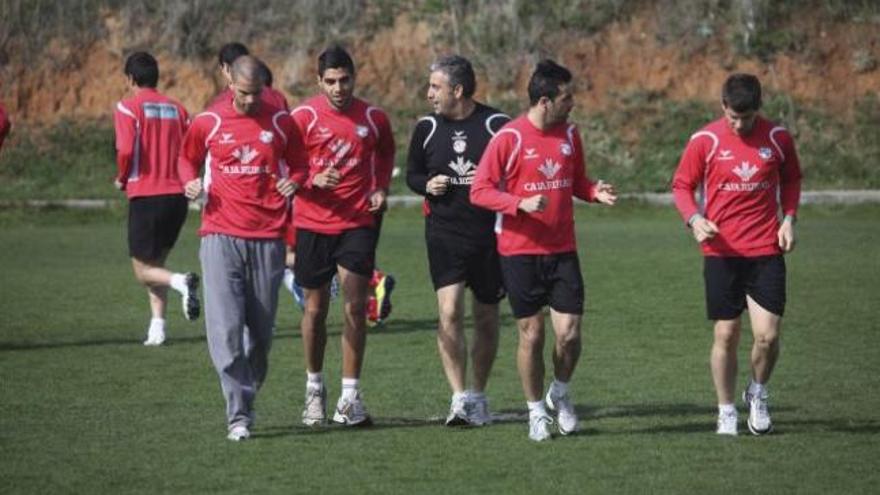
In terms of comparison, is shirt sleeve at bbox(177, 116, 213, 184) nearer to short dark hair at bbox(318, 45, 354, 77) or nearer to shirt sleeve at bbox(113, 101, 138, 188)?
short dark hair at bbox(318, 45, 354, 77)

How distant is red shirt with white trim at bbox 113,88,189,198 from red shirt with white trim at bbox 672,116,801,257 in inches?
231

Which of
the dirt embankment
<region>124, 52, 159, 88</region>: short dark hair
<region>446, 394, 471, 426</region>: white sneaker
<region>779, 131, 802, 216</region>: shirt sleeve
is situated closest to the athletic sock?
<region>124, 52, 159, 88</region>: short dark hair

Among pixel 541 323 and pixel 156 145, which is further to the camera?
pixel 156 145

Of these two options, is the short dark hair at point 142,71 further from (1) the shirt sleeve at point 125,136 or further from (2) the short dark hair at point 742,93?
(2) the short dark hair at point 742,93

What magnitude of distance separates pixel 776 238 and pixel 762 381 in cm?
79

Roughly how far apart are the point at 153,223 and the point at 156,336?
3.04 feet

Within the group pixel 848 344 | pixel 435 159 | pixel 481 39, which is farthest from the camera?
pixel 481 39

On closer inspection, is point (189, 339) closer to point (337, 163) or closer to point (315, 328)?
point (315, 328)

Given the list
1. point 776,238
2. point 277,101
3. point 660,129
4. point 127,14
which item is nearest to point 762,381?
point 776,238

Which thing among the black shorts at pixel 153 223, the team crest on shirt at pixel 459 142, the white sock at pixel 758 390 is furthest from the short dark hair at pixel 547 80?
the black shorts at pixel 153 223

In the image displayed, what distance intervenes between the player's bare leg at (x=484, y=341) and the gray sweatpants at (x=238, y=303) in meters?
1.29

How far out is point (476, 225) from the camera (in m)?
10.7

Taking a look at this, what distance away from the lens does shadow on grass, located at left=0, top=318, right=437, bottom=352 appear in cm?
1473

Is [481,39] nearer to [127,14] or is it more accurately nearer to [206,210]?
[127,14]
